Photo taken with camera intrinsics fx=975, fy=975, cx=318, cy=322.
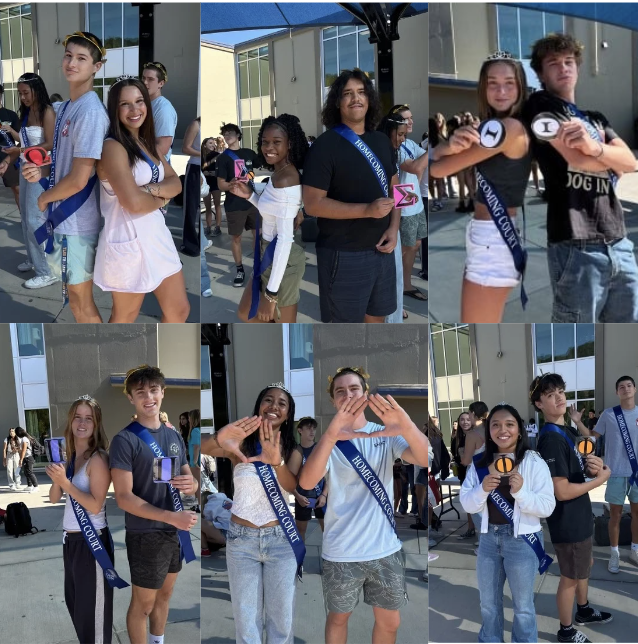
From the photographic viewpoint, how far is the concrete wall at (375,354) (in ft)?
16.5

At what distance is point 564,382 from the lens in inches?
202

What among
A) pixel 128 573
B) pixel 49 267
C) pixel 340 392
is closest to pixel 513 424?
pixel 340 392

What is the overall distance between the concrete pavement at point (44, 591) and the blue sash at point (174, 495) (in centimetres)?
5

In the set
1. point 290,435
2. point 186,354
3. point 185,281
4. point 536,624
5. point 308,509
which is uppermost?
point 185,281

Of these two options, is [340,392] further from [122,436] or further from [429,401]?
[122,436]

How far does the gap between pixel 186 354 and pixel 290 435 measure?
698 millimetres

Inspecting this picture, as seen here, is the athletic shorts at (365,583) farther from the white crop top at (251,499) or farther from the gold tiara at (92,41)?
the gold tiara at (92,41)

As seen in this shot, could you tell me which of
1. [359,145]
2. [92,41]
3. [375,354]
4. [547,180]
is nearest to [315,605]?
[375,354]

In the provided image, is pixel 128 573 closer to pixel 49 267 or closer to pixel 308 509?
pixel 308 509

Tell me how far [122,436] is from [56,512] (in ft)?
1.87

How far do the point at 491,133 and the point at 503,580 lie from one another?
7.58 feet

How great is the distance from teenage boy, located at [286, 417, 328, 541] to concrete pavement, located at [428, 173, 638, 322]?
Answer: 0.87 m

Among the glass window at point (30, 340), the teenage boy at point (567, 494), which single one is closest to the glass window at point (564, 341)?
the teenage boy at point (567, 494)

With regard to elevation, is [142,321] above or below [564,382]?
above
